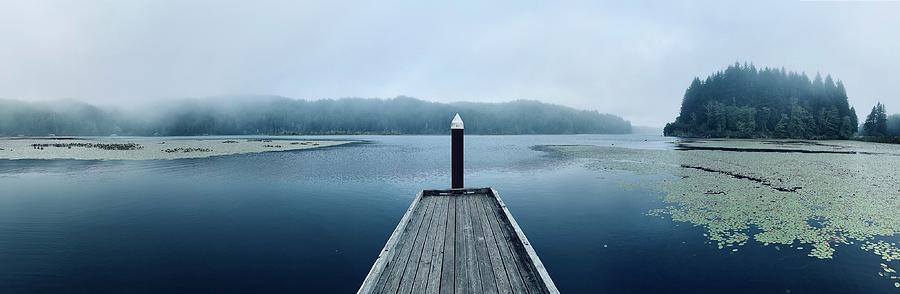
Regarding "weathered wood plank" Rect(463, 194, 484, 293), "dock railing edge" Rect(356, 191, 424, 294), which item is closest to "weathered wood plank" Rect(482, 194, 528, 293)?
"weathered wood plank" Rect(463, 194, 484, 293)

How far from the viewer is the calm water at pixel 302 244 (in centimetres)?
1079

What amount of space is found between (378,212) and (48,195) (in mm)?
22612

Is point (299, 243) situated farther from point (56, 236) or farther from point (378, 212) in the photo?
point (56, 236)

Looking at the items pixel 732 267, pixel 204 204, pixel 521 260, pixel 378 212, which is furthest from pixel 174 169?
pixel 732 267

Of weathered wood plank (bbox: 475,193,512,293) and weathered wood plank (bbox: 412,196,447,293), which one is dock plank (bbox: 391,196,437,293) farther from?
weathered wood plank (bbox: 475,193,512,293)

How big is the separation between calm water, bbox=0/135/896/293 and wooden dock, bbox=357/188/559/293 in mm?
2215

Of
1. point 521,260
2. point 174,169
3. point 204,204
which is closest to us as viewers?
point 521,260

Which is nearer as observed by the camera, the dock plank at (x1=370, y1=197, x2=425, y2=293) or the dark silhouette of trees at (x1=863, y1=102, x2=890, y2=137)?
the dock plank at (x1=370, y1=197, x2=425, y2=293)

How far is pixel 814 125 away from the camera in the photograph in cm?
15988

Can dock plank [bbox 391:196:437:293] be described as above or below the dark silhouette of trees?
below

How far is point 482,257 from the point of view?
30.9ft

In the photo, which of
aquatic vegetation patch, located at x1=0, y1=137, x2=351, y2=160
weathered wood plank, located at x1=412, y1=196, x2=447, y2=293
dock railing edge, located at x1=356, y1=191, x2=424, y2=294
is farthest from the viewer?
aquatic vegetation patch, located at x1=0, y1=137, x2=351, y2=160

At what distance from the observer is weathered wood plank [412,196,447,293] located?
7887 millimetres

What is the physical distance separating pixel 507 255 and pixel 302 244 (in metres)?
9.02
